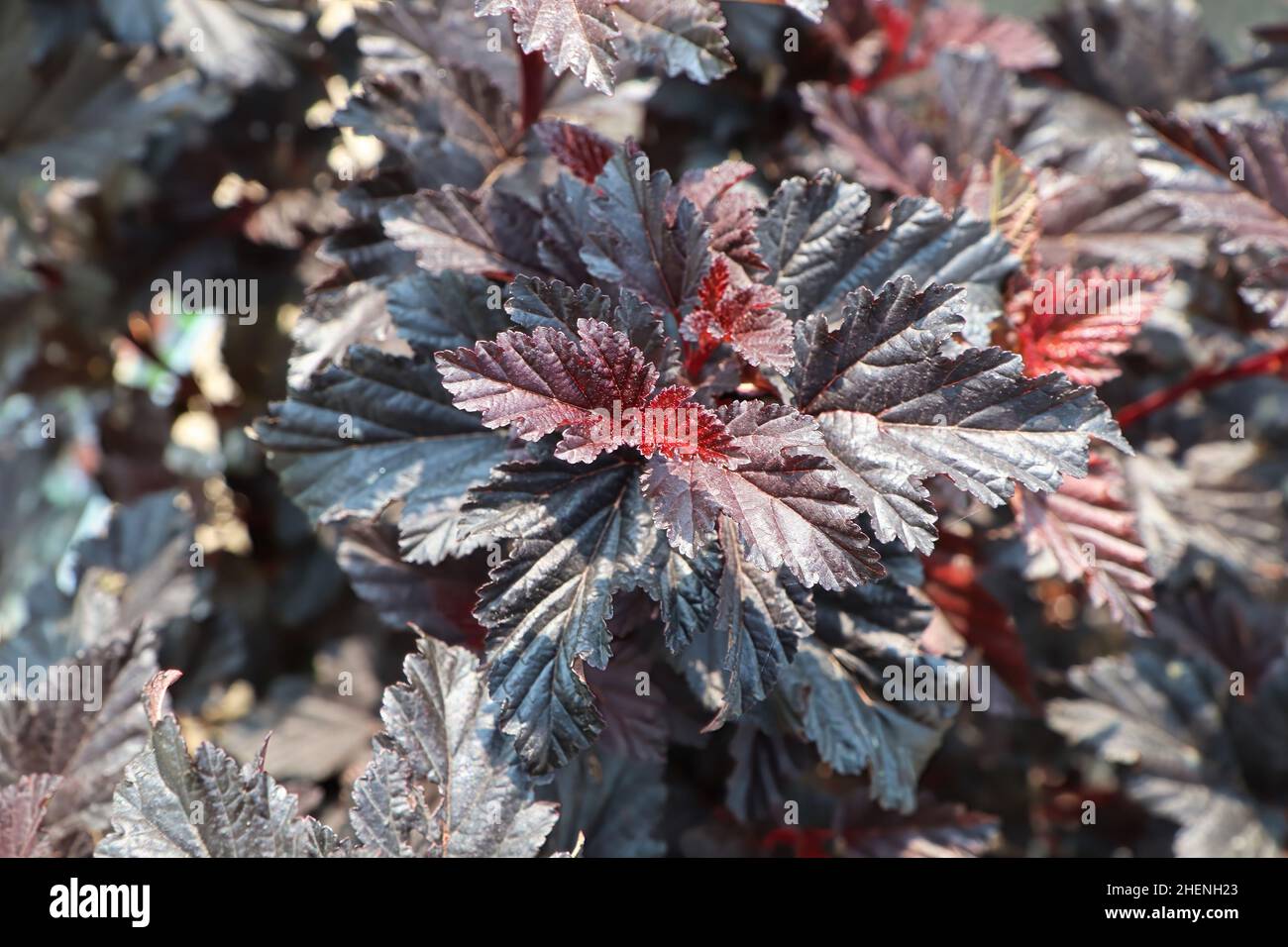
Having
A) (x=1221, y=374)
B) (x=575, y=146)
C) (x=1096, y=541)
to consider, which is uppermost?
(x=575, y=146)

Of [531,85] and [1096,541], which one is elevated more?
[531,85]

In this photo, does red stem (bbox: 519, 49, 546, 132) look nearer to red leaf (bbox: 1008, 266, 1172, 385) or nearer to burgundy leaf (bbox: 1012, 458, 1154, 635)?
red leaf (bbox: 1008, 266, 1172, 385)

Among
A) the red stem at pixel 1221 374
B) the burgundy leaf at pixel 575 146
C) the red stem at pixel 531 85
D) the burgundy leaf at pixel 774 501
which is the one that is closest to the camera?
the burgundy leaf at pixel 774 501

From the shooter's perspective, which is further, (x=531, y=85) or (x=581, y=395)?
(x=531, y=85)

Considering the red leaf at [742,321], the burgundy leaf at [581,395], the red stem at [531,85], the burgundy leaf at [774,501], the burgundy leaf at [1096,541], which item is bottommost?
the burgundy leaf at [1096,541]

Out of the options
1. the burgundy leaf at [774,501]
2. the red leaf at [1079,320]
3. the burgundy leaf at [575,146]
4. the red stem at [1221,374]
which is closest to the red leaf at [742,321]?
the burgundy leaf at [774,501]

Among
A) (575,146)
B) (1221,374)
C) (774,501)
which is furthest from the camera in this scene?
(1221,374)

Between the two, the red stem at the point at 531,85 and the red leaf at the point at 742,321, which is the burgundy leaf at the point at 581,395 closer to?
the red leaf at the point at 742,321

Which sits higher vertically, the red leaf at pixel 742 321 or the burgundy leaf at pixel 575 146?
the burgundy leaf at pixel 575 146

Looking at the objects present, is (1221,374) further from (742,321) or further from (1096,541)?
(742,321)

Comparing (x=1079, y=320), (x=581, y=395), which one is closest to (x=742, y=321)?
(x=581, y=395)
